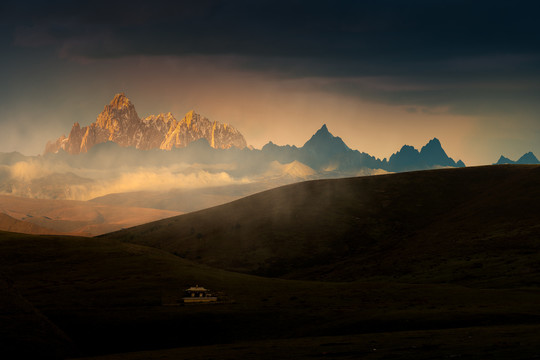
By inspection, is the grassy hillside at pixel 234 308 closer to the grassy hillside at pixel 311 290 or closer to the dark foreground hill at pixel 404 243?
the grassy hillside at pixel 311 290

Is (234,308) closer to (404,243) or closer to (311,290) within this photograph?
(311,290)

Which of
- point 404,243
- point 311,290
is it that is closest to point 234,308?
point 311,290

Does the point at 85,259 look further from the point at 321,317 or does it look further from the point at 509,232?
the point at 509,232

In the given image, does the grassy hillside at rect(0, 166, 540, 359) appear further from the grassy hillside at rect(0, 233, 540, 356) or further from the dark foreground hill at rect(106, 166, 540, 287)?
the dark foreground hill at rect(106, 166, 540, 287)

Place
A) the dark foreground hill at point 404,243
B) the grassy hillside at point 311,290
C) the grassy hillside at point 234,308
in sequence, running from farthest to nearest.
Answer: the dark foreground hill at point 404,243 → the grassy hillside at point 234,308 → the grassy hillside at point 311,290

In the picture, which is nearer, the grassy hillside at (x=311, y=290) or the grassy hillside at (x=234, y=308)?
the grassy hillside at (x=311, y=290)

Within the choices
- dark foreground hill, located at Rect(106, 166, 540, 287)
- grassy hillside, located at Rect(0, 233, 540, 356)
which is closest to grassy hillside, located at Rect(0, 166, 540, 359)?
grassy hillside, located at Rect(0, 233, 540, 356)

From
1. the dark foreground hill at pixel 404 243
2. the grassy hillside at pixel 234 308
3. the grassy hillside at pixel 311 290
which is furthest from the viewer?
the dark foreground hill at pixel 404 243

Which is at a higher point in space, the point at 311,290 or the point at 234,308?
the point at 311,290

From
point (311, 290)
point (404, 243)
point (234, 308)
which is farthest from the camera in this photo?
point (404, 243)

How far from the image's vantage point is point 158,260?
111938mm

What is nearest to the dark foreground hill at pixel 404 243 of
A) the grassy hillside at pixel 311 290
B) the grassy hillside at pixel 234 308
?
the grassy hillside at pixel 311 290

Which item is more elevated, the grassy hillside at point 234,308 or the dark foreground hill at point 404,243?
the dark foreground hill at point 404,243

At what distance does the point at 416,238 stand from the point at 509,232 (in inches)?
1278
